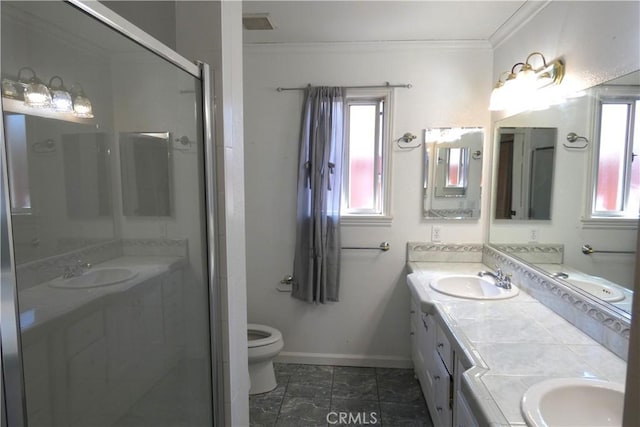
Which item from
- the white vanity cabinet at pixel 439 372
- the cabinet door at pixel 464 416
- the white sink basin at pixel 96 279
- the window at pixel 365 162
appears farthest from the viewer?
the window at pixel 365 162

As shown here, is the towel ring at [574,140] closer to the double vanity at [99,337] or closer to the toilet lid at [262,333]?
the double vanity at [99,337]

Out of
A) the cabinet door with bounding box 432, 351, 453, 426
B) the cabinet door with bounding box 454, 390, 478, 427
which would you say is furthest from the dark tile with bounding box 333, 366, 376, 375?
the cabinet door with bounding box 454, 390, 478, 427

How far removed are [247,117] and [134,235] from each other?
76.1 inches

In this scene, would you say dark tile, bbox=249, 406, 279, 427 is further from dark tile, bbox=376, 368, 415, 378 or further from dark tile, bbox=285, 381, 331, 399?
dark tile, bbox=376, 368, 415, 378

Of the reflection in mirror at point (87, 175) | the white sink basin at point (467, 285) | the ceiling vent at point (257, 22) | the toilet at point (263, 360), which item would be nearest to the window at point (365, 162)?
the white sink basin at point (467, 285)

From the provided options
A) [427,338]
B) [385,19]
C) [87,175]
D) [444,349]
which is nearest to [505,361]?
[444,349]

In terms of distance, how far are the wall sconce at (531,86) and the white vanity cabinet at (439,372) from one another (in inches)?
48.7

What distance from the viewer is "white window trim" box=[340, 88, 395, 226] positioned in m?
2.70

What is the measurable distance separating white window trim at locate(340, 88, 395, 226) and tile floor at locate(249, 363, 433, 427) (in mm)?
1100

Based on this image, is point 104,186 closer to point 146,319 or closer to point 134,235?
point 134,235

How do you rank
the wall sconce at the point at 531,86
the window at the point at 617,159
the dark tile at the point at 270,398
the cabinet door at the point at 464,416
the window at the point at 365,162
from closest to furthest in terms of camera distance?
the cabinet door at the point at 464,416 < the window at the point at 617,159 < the wall sconce at the point at 531,86 < the dark tile at the point at 270,398 < the window at the point at 365,162

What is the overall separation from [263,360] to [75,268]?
1925 millimetres

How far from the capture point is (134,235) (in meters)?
1.00

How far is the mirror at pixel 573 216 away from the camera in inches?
54.7
